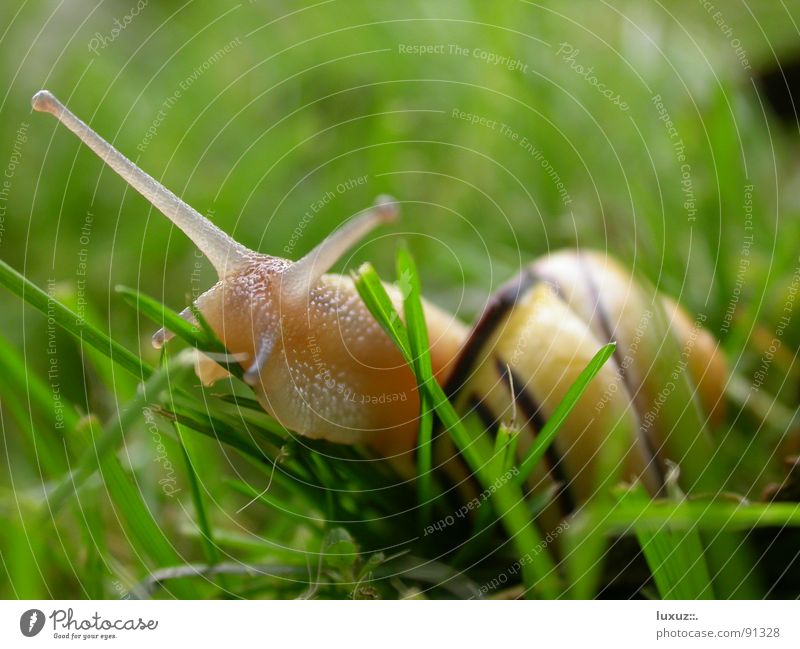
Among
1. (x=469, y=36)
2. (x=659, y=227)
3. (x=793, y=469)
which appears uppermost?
(x=469, y=36)

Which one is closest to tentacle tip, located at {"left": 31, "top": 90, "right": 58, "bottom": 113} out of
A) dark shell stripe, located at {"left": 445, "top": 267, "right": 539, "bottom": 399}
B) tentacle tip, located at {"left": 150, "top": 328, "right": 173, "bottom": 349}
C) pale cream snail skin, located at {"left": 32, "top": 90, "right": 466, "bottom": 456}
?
pale cream snail skin, located at {"left": 32, "top": 90, "right": 466, "bottom": 456}

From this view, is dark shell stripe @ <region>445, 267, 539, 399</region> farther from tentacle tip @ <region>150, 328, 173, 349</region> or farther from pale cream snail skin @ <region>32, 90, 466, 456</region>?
tentacle tip @ <region>150, 328, 173, 349</region>

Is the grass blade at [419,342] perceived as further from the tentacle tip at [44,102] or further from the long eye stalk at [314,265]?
the tentacle tip at [44,102]

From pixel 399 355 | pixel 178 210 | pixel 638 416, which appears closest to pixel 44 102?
pixel 178 210

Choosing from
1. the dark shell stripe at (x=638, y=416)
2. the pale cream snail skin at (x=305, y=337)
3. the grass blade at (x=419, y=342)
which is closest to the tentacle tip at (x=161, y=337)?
the pale cream snail skin at (x=305, y=337)

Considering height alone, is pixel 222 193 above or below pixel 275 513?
above

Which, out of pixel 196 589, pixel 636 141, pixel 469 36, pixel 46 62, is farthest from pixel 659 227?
pixel 46 62

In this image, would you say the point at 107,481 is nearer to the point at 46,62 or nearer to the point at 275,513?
the point at 275,513
